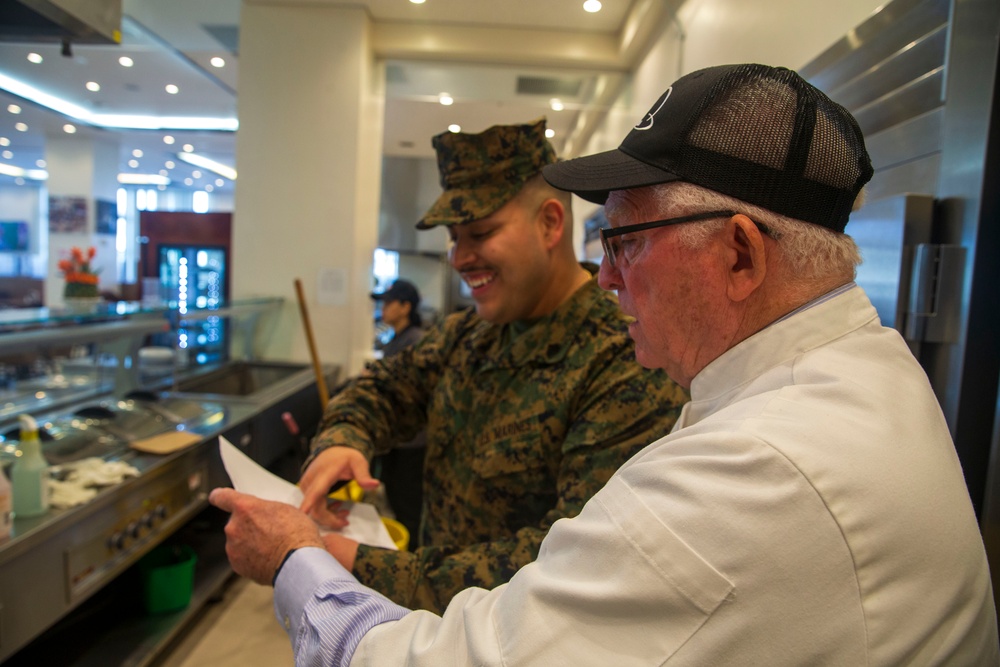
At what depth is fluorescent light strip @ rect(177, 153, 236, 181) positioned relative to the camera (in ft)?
36.8

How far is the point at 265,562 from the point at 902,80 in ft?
4.99

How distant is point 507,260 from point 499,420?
34 centimetres

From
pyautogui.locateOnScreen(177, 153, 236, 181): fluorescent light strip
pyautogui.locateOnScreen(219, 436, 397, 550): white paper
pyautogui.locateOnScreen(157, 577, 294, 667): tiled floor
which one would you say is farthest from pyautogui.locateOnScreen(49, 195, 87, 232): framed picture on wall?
pyautogui.locateOnScreen(219, 436, 397, 550): white paper

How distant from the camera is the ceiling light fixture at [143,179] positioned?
44.5ft

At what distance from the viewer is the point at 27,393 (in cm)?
255

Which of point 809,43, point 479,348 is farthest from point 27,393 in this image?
point 809,43

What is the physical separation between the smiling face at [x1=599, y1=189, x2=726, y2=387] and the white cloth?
0.11 meters

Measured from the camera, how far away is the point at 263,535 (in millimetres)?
931

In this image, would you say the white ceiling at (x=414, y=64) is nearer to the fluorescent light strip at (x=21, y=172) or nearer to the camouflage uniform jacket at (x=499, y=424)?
the camouflage uniform jacket at (x=499, y=424)

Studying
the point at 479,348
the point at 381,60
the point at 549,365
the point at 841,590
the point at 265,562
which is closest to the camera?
the point at 841,590

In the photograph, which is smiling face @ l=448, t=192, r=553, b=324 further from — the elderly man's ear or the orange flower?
→ the orange flower

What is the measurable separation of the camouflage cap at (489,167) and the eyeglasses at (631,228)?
54 cm

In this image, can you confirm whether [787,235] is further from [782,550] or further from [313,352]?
[313,352]

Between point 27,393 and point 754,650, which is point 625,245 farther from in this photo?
point 27,393
